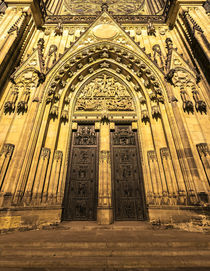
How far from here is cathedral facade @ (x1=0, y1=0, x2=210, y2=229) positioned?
16.4ft

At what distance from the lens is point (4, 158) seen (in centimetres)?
507

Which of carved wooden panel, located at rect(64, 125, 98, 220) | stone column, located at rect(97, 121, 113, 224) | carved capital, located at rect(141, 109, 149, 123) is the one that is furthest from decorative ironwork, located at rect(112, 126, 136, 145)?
carved wooden panel, located at rect(64, 125, 98, 220)

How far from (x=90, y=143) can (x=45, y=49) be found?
19.5ft

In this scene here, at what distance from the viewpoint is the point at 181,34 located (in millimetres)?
8617

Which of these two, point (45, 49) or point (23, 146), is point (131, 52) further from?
point (23, 146)

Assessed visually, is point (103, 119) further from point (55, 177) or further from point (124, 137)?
point (55, 177)

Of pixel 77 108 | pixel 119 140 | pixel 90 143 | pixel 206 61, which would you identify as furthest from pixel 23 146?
pixel 206 61

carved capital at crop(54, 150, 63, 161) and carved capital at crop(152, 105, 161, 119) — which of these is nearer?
carved capital at crop(54, 150, 63, 161)

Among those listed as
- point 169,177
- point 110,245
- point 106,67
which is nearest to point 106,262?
point 110,245

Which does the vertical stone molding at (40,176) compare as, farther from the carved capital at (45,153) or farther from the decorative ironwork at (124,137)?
the decorative ironwork at (124,137)

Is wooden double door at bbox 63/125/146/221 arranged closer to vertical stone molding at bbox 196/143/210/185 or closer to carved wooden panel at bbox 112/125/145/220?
carved wooden panel at bbox 112/125/145/220

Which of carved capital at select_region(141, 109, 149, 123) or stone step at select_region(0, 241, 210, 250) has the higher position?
carved capital at select_region(141, 109, 149, 123)

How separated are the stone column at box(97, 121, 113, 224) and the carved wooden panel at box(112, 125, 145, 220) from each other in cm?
32

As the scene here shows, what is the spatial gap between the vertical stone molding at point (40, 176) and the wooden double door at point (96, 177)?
3.37ft
